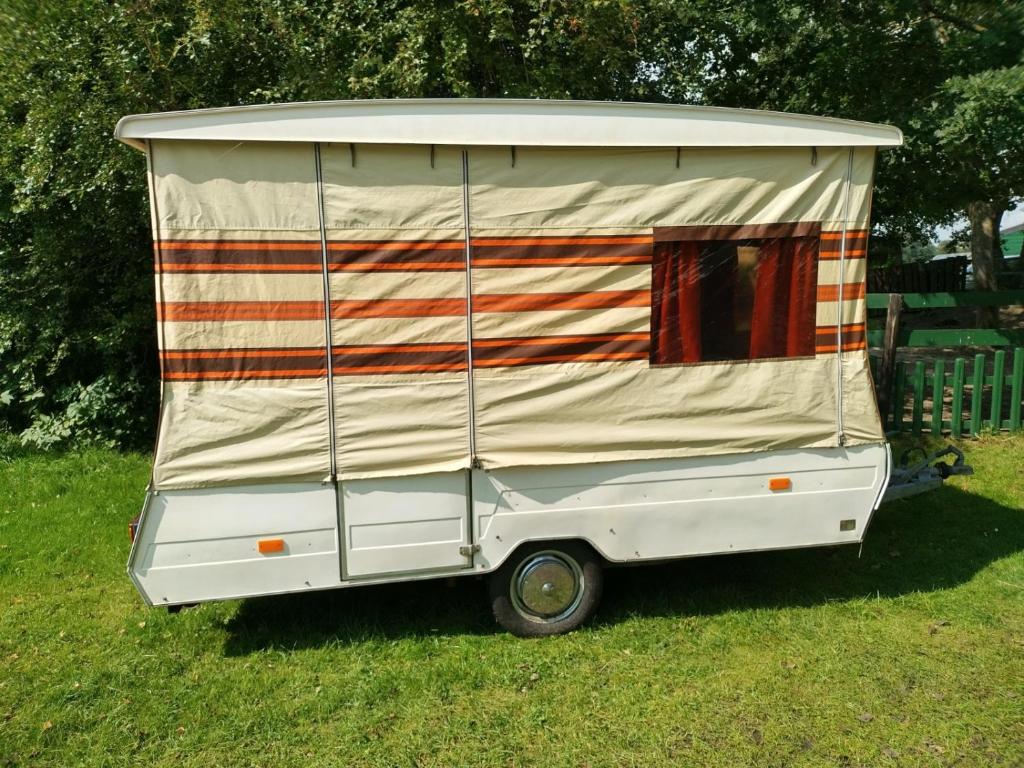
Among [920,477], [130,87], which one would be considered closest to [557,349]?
[920,477]

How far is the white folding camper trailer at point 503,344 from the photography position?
4074 millimetres

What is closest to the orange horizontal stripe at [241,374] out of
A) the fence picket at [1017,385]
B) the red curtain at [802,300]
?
the red curtain at [802,300]

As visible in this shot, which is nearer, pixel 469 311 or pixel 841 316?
pixel 469 311

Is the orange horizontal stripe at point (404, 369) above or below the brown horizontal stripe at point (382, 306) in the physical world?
below

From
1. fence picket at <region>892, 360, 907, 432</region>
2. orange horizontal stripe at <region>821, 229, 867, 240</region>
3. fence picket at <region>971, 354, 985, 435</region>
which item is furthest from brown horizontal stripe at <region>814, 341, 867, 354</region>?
fence picket at <region>971, 354, 985, 435</region>

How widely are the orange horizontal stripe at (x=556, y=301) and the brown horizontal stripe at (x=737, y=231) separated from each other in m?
0.35

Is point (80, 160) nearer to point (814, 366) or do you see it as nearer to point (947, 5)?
point (814, 366)

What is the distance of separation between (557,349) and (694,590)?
2015 millimetres

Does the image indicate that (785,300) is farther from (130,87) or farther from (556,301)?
(130,87)

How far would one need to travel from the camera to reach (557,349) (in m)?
4.44

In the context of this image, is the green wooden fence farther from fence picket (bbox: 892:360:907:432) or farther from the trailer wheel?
the trailer wheel

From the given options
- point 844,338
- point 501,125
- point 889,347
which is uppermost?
point 501,125

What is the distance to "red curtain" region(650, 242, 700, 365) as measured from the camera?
14.8 feet

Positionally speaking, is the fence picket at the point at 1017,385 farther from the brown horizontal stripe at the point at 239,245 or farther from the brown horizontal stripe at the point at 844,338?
the brown horizontal stripe at the point at 239,245
